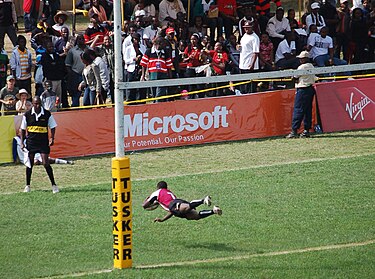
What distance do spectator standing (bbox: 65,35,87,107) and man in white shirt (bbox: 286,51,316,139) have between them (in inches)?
229

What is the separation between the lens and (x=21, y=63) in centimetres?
2466

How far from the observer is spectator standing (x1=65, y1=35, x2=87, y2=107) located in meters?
24.8

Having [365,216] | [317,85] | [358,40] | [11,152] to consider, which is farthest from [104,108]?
[358,40]

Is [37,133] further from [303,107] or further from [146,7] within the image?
[146,7]

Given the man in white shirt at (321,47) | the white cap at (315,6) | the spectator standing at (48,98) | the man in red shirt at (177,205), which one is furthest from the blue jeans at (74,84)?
the man in red shirt at (177,205)

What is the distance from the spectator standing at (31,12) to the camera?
27.1 metres

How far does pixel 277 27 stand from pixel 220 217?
38.5ft

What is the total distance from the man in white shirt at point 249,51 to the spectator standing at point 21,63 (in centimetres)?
583

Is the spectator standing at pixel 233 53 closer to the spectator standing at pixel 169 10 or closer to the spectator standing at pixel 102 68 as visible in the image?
the spectator standing at pixel 169 10

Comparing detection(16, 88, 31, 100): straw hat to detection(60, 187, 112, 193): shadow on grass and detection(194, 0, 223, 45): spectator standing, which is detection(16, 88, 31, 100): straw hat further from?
detection(194, 0, 223, 45): spectator standing

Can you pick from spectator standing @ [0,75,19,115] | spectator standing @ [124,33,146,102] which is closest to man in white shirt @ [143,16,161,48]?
spectator standing @ [124,33,146,102]

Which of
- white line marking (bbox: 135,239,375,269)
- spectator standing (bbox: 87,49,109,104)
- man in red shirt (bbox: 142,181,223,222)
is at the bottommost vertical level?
white line marking (bbox: 135,239,375,269)

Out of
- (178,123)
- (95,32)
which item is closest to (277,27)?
(95,32)

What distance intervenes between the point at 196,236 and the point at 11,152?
7493 mm
